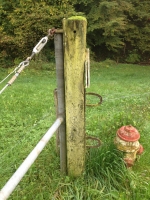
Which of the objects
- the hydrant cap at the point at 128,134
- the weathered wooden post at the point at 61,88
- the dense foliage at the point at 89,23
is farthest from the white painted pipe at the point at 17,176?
the dense foliage at the point at 89,23

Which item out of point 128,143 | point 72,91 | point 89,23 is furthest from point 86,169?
point 89,23

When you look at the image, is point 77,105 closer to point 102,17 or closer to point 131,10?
point 102,17

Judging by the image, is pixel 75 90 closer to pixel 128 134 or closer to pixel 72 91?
pixel 72 91

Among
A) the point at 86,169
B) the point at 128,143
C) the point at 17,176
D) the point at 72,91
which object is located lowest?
the point at 86,169

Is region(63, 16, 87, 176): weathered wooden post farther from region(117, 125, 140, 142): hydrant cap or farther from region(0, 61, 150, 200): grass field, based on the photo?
region(117, 125, 140, 142): hydrant cap

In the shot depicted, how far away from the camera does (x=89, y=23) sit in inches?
594

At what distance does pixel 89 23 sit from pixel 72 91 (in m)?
14.1

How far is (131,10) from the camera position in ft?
50.0

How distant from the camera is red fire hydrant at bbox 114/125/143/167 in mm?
2367

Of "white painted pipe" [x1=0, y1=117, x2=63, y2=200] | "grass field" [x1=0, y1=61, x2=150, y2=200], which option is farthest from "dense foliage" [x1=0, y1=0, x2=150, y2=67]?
"white painted pipe" [x1=0, y1=117, x2=63, y2=200]

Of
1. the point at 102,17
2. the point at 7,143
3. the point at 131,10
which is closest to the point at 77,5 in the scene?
the point at 102,17

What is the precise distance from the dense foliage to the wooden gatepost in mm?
12708

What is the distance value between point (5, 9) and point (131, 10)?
26.0 feet

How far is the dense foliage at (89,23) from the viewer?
1401 cm
